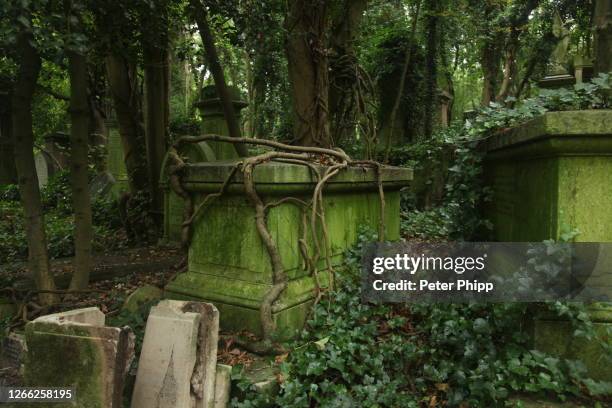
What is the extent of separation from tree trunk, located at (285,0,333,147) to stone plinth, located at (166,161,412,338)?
164 centimetres

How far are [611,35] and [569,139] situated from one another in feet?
10.0

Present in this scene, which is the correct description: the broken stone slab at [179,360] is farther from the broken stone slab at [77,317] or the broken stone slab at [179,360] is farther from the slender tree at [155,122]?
the slender tree at [155,122]

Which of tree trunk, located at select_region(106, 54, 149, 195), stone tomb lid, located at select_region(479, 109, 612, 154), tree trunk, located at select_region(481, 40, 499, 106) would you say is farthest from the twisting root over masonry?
tree trunk, located at select_region(481, 40, 499, 106)

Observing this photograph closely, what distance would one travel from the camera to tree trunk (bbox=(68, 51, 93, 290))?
351cm

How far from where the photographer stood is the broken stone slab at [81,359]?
1.87 metres

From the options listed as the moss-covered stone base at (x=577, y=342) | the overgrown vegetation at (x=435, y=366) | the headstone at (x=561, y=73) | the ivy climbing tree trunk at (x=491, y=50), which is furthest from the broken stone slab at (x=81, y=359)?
the ivy climbing tree trunk at (x=491, y=50)

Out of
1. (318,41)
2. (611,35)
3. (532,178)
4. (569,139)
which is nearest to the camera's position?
(569,139)

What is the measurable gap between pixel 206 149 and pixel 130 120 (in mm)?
2216

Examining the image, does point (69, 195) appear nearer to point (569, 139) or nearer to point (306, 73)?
point (306, 73)

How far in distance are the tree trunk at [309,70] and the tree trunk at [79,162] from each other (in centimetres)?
211

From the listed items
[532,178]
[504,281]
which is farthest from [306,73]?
[504,281]

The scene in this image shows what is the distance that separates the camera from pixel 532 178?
8.18 feet

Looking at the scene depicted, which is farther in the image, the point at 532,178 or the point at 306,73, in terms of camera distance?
the point at 306,73

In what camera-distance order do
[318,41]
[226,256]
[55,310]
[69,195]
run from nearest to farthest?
[226,256]
[55,310]
[318,41]
[69,195]
